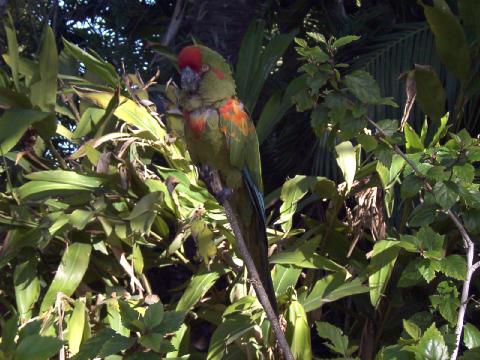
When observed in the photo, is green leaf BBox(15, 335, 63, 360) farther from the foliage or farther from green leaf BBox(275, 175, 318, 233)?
green leaf BBox(275, 175, 318, 233)

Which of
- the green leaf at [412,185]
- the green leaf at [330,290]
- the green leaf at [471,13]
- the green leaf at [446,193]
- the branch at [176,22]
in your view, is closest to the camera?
the green leaf at [446,193]

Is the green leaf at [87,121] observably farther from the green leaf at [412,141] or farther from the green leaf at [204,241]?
the green leaf at [412,141]

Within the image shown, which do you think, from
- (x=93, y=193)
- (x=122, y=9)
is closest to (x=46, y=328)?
(x=93, y=193)

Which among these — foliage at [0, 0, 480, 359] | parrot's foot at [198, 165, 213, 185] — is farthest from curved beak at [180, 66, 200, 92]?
foliage at [0, 0, 480, 359]

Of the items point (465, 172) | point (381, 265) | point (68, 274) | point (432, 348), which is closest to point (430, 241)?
point (465, 172)

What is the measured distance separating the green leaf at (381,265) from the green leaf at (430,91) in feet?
1.47

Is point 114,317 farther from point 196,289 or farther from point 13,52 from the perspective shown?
point 13,52

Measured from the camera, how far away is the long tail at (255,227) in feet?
6.20

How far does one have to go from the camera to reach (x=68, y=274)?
2.20m

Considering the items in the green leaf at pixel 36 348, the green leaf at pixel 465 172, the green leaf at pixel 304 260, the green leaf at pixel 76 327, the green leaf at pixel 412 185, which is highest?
the green leaf at pixel 465 172

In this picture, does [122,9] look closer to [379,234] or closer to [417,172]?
[379,234]

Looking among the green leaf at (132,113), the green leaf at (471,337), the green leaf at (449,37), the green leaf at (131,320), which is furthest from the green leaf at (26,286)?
the green leaf at (449,37)

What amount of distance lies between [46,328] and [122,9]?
7.18 ft

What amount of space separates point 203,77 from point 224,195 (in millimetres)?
328
